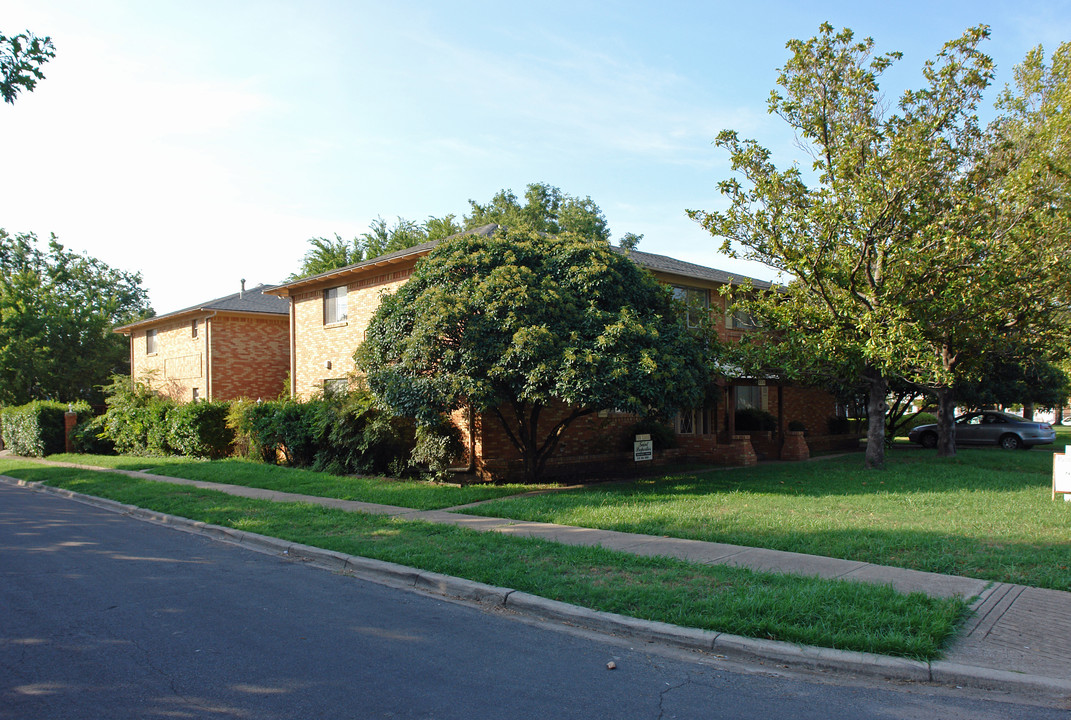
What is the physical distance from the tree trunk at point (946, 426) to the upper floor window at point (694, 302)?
7.12m

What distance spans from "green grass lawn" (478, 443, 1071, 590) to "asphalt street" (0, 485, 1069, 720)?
353 cm

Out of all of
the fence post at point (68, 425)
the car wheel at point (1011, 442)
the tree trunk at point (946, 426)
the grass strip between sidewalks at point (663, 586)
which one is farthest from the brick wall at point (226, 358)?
the car wheel at point (1011, 442)

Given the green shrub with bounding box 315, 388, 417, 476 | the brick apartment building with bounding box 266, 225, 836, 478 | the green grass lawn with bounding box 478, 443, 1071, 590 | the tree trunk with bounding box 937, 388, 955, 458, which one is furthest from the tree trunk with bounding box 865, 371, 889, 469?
the green shrub with bounding box 315, 388, 417, 476

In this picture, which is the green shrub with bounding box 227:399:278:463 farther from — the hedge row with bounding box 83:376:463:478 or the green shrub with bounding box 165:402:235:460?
the green shrub with bounding box 165:402:235:460

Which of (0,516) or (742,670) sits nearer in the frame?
(742,670)

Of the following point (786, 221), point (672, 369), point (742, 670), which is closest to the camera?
point (742, 670)

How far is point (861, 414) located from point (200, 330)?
26.5 meters

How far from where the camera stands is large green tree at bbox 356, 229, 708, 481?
12859mm

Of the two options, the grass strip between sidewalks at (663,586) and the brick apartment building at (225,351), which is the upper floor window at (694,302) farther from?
the brick apartment building at (225,351)

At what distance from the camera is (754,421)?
22875 mm

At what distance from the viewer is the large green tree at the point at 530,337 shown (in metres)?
12.9

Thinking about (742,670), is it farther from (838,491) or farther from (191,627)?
(838,491)

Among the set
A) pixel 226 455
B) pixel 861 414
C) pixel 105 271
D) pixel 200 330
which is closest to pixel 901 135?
pixel 861 414

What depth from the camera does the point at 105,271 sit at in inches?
2029
